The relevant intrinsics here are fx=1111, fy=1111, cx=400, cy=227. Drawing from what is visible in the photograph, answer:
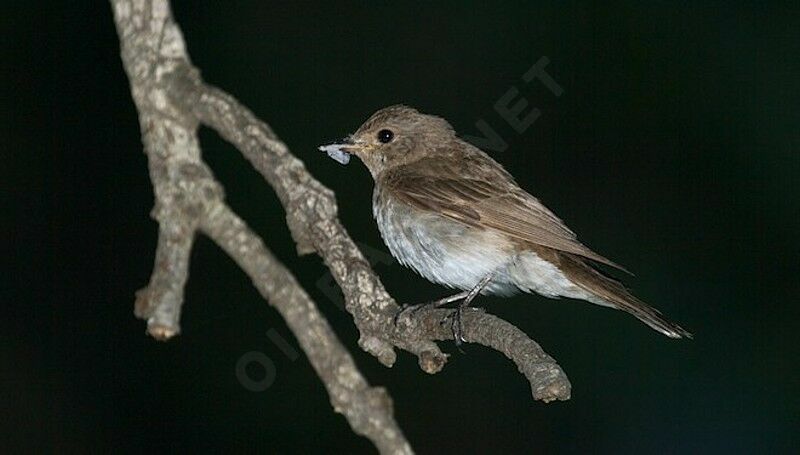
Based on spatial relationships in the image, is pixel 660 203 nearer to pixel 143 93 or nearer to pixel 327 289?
pixel 327 289

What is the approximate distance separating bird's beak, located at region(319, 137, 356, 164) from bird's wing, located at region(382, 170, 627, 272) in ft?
0.95

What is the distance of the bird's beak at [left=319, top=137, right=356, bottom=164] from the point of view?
588 cm

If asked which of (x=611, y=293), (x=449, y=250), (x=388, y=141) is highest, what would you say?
(x=388, y=141)

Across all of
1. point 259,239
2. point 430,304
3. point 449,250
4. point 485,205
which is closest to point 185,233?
point 259,239

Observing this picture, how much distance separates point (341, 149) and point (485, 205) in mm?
913

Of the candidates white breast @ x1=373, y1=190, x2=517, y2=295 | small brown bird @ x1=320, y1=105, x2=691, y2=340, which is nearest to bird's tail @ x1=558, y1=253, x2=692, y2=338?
small brown bird @ x1=320, y1=105, x2=691, y2=340

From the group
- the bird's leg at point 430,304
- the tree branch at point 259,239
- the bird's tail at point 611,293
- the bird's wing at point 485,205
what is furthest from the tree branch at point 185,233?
the bird's tail at point 611,293

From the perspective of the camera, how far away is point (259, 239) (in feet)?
10.3

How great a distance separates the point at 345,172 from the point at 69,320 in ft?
6.84

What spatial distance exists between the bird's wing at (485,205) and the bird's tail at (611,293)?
139 mm

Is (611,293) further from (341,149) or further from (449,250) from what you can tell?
(341,149)

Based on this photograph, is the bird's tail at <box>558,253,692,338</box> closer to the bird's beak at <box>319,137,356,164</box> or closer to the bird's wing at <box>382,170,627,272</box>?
the bird's wing at <box>382,170,627,272</box>

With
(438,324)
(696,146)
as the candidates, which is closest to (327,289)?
(438,324)

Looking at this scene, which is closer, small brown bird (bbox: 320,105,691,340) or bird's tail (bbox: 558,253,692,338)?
bird's tail (bbox: 558,253,692,338)
